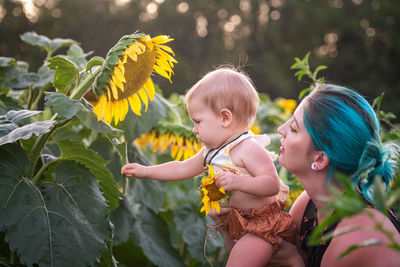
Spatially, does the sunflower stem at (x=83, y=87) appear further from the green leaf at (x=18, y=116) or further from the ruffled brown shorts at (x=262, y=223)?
the ruffled brown shorts at (x=262, y=223)

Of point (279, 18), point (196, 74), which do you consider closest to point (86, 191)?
point (196, 74)

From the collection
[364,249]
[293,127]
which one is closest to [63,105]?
[293,127]

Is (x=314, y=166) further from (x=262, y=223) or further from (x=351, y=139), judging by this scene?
(x=262, y=223)

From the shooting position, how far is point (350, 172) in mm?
1366

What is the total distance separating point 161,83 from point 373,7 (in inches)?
434

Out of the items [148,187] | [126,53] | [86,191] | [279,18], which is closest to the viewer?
[126,53]

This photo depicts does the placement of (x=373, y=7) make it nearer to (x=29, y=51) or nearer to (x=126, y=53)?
(x=29, y=51)

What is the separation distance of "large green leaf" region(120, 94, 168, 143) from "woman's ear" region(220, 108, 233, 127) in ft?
1.80

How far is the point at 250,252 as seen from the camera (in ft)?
4.70

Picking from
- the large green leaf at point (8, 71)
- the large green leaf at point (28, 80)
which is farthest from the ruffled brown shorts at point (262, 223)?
the large green leaf at point (8, 71)

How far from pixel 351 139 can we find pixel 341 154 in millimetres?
51

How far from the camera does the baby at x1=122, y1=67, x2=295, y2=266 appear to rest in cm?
144

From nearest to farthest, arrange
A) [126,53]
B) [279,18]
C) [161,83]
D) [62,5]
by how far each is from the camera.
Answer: [126,53], [161,83], [62,5], [279,18]

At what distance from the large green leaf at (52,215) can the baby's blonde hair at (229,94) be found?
1.61 ft
